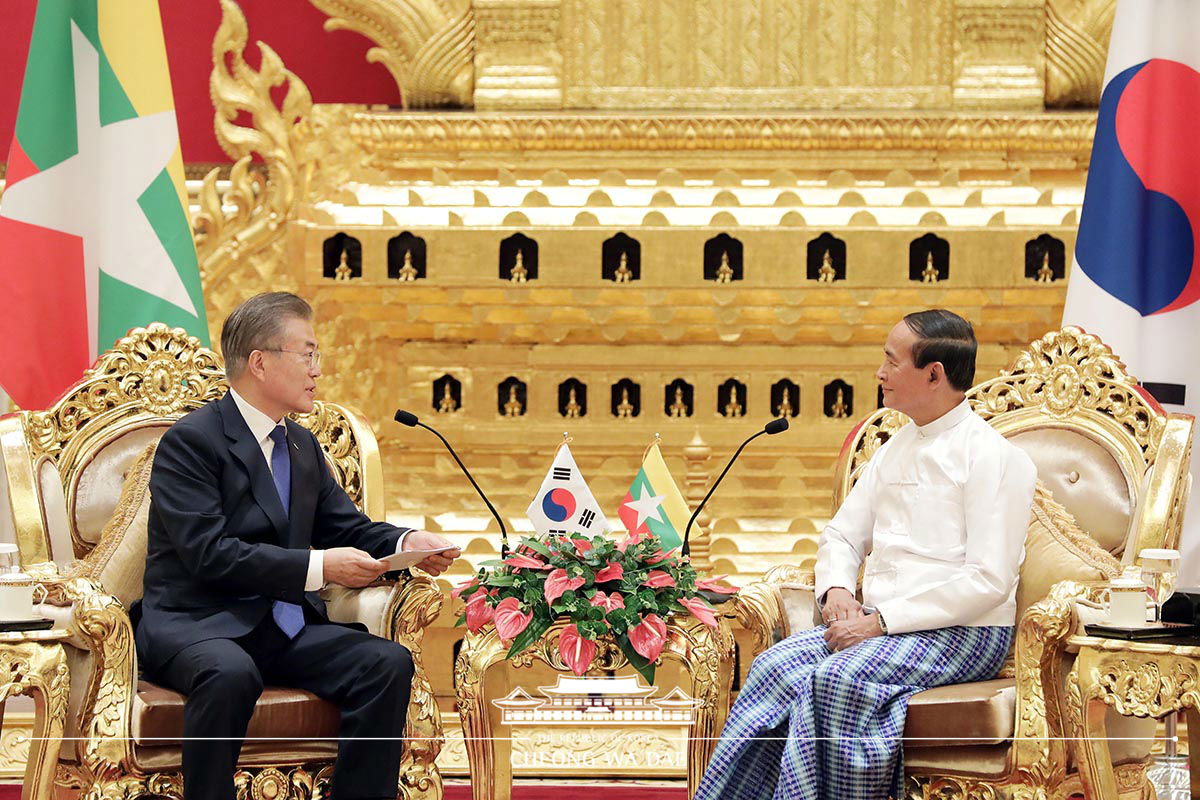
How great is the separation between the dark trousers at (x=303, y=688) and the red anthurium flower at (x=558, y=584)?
326mm

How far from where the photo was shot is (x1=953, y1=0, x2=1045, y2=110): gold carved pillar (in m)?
4.77

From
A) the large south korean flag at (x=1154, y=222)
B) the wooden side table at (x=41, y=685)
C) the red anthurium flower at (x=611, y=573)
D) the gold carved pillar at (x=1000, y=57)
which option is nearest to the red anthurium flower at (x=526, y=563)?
the red anthurium flower at (x=611, y=573)

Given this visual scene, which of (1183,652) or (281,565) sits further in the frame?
(281,565)

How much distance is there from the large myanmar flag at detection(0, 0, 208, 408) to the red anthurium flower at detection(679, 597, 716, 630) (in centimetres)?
196

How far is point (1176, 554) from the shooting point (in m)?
2.88

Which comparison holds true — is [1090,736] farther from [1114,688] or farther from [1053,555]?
[1053,555]

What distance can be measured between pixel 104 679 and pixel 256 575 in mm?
344

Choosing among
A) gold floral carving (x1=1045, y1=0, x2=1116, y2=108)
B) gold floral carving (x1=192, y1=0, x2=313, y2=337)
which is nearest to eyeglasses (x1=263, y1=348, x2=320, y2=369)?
gold floral carving (x1=192, y1=0, x2=313, y2=337)

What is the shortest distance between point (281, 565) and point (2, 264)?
5.78ft

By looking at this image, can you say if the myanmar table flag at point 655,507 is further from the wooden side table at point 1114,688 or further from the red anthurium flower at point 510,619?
the wooden side table at point 1114,688

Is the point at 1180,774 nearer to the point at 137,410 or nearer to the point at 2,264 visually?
the point at 137,410

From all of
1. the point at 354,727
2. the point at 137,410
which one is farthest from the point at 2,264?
the point at 354,727

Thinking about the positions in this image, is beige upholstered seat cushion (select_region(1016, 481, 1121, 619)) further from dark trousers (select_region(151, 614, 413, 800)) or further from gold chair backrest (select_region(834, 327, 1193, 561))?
dark trousers (select_region(151, 614, 413, 800))

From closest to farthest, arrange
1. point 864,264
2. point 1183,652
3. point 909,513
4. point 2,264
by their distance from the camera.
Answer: point 1183,652
point 909,513
point 2,264
point 864,264
